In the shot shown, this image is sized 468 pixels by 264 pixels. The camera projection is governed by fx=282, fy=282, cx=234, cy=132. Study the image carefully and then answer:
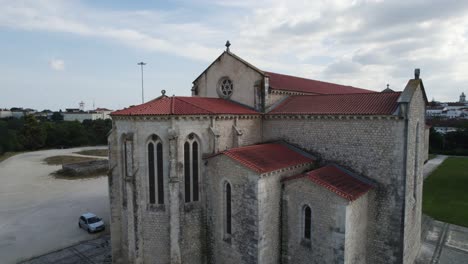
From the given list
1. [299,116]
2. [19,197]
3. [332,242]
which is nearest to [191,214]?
[332,242]

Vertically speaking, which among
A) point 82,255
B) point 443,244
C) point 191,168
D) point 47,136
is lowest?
point 82,255

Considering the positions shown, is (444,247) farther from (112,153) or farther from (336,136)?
(112,153)

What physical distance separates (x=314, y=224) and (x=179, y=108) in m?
9.19

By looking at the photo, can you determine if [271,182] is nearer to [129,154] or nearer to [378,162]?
[378,162]

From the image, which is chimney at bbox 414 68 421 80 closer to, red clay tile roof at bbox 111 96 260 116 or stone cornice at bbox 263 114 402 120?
stone cornice at bbox 263 114 402 120

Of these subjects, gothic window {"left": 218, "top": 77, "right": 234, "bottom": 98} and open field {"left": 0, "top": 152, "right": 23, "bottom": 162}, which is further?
open field {"left": 0, "top": 152, "right": 23, "bottom": 162}

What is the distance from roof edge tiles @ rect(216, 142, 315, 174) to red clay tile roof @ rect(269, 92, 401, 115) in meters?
2.58

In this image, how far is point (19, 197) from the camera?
1268 inches

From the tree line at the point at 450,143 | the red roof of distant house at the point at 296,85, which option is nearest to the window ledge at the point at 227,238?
the red roof of distant house at the point at 296,85

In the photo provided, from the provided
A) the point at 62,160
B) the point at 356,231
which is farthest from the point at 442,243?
the point at 62,160

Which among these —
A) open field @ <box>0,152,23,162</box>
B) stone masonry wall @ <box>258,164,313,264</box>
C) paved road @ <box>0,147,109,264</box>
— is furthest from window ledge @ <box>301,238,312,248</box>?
open field @ <box>0,152,23,162</box>

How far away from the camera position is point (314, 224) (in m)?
13.4

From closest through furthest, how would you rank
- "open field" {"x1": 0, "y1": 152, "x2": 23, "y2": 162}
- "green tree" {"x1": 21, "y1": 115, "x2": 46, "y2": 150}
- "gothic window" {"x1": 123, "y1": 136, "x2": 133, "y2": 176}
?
"gothic window" {"x1": 123, "y1": 136, "x2": 133, "y2": 176} → "open field" {"x1": 0, "y1": 152, "x2": 23, "y2": 162} → "green tree" {"x1": 21, "y1": 115, "x2": 46, "y2": 150}

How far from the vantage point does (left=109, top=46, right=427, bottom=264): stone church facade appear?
537 inches
